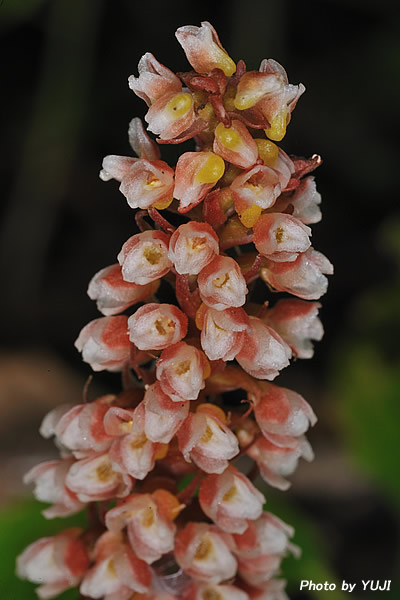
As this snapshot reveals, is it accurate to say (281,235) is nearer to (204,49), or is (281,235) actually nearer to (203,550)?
(204,49)

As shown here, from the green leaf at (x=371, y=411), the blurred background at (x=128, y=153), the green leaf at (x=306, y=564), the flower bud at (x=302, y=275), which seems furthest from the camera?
the blurred background at (x=128, y=153)

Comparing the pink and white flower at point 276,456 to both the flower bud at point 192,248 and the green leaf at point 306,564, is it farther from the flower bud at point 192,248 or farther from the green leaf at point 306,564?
the green leaf at point 306,564

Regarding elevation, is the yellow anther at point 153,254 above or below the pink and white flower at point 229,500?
above

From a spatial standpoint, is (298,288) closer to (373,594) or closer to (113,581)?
(113,581)

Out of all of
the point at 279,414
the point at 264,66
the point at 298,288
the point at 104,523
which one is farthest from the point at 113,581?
the point at 264,66

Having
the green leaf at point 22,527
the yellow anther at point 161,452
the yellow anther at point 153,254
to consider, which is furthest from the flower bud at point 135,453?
the green leaf at point 22,527

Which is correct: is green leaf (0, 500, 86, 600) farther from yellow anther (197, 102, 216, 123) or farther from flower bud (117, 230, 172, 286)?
yellow anther (197, 102, 216, 123)
